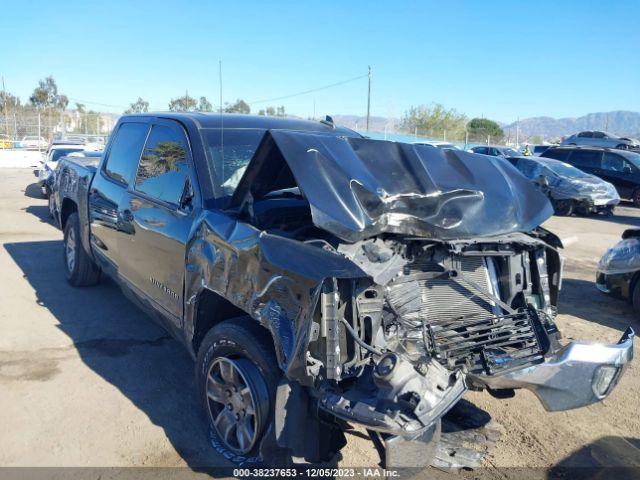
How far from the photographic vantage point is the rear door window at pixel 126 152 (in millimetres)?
4844

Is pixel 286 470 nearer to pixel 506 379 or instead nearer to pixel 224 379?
pixel 224 379

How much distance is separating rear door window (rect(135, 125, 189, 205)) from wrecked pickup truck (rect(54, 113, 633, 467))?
0.07 feet

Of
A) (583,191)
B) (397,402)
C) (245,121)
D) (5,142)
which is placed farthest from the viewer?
(5,142)

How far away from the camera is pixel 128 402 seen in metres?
4.04

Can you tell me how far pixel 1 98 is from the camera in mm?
48688

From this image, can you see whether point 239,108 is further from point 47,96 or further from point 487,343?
point 47,96

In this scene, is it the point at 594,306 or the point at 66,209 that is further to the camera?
the point at 66,209

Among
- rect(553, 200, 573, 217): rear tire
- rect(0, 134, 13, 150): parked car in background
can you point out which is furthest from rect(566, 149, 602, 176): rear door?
rect(0, 134, 13, 150): parked car in background

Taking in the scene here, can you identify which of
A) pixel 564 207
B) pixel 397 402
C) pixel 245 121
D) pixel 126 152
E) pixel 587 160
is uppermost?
pixel 245 121

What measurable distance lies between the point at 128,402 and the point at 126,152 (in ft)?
7.36

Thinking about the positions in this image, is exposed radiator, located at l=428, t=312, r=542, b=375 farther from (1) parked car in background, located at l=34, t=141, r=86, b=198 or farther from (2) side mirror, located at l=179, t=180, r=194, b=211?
(1) parked car in background, located at l=34, t=141, r=86, b=198

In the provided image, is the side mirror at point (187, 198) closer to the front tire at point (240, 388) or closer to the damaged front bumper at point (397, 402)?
the front tire at point (240, 388)

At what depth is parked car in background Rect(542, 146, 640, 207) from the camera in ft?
56.9

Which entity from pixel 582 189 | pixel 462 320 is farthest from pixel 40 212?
pixel 582 189
